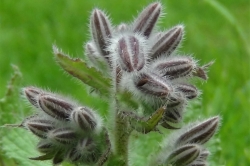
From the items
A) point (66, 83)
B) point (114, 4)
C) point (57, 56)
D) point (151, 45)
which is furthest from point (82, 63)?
point (114, 4)

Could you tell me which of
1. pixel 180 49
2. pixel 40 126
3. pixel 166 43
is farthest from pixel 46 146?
pixel 180 49

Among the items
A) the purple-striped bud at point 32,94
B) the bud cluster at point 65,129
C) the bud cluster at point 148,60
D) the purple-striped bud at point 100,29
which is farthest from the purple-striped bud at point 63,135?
the purple-striped bud at point 100,29

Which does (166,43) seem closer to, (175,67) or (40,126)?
(175,67)

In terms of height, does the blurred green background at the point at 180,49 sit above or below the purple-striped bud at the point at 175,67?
above

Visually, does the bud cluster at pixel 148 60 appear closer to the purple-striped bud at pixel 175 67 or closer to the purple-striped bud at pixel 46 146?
the purple-striped bud at pixel 175 67

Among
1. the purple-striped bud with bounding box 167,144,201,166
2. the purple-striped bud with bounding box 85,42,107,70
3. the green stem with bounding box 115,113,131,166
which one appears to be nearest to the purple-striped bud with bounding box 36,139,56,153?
the green stem with bounding box 115,113,131,166

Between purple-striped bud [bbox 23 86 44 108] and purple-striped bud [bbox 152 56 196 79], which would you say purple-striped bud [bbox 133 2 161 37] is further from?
purple-striped bud [bbox 23 86 44 108]
